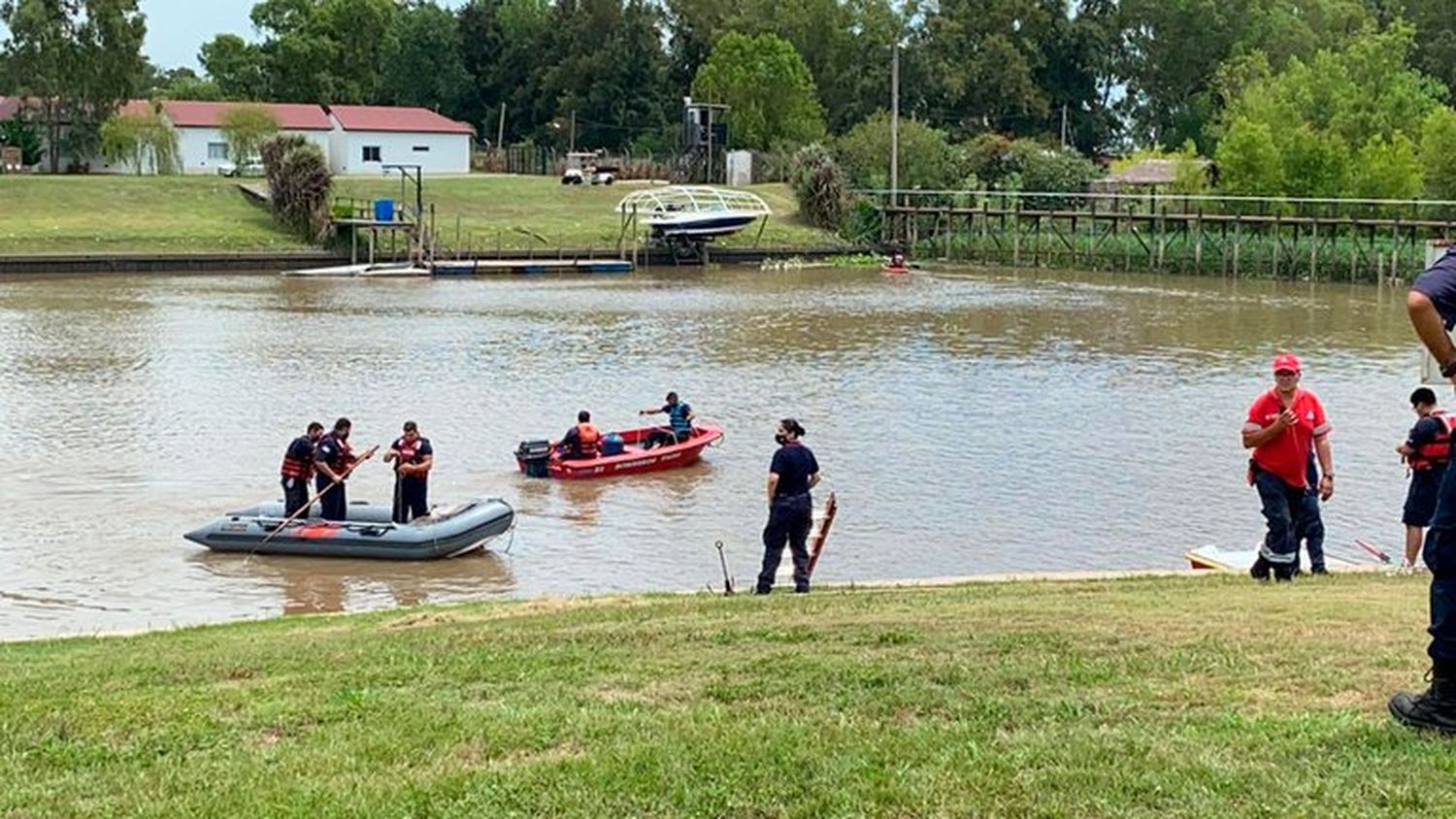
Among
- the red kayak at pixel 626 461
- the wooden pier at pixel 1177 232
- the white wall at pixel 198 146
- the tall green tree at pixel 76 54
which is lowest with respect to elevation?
the red kayak at pixel 626 461

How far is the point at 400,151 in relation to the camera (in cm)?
8781

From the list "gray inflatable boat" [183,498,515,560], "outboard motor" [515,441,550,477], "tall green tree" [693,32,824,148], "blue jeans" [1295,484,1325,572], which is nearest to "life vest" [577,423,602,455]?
"outboard motor" [515,441,550,477]

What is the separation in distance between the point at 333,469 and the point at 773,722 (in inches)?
504

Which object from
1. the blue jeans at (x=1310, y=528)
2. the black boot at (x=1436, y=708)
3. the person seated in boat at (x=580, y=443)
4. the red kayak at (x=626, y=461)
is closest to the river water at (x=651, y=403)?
the red kayak at (x=626, y=461)

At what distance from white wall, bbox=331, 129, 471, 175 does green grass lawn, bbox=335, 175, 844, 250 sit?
4020mm

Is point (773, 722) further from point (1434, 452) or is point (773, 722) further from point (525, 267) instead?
point (525, 267)

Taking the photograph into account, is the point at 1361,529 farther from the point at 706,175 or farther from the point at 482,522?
the point at 706,175

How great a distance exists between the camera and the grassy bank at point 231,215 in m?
63.9

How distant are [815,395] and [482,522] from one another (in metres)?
13.5

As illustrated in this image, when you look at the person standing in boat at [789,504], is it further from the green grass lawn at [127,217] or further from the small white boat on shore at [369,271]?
the green grass lawn at [127,217]

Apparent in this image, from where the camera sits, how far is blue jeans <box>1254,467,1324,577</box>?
11227mm

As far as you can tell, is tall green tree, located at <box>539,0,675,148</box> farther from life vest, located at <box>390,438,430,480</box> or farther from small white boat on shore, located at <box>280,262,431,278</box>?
life vest, located at <box>390,438,430,480</box>

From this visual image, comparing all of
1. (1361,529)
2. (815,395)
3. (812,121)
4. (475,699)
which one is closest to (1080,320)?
(815,395)

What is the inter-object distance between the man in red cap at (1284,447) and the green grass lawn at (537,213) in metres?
58.3
